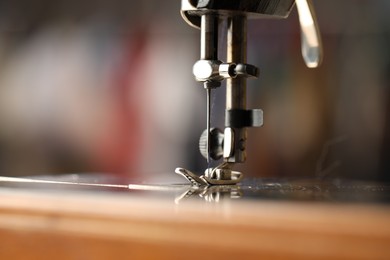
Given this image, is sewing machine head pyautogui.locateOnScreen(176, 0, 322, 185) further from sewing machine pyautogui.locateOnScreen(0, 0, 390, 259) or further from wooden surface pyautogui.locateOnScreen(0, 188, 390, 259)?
wooden surface pyautogui.locateOnScreen(0, 188, 390, 259)

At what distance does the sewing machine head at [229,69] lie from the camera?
85 cm

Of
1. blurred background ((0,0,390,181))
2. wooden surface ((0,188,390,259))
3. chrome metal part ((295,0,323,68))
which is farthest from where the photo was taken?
blurred background ((0,0,390,181))

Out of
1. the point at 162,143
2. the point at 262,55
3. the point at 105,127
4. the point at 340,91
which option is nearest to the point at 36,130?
the point at 105,127

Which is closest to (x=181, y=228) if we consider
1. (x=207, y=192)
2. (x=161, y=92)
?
(x=207, y=192)

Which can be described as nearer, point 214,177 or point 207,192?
point 207,192

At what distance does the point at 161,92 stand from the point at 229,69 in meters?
0.87

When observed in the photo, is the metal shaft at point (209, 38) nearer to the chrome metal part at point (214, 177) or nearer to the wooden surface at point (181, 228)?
the chrome metal part at point (214, 177)

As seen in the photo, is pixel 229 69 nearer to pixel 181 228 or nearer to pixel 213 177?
pixel 213 177

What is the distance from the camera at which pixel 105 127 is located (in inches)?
69.1

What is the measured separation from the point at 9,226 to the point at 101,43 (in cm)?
119

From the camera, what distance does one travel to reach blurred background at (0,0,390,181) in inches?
60.2

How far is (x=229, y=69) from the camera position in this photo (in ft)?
2.79

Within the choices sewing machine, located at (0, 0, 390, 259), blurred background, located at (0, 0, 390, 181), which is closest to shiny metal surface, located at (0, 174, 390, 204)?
sewing machine, located at (0, 0, 390, 259)

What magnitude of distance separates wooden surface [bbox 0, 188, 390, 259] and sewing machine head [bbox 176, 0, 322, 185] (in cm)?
26
